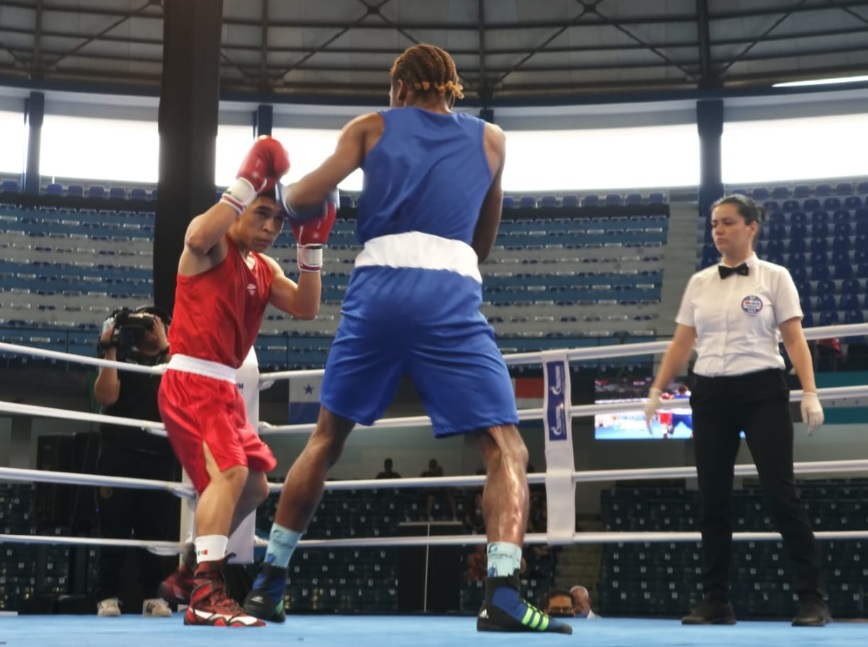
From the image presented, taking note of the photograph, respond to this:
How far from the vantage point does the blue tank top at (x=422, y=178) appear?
239cm

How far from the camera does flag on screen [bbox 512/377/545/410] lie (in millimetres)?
13453

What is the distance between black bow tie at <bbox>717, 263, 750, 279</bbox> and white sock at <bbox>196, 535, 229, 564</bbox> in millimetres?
1679

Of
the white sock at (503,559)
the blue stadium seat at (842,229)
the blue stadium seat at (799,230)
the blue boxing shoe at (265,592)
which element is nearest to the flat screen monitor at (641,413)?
the blue stadium seat at (799,230)

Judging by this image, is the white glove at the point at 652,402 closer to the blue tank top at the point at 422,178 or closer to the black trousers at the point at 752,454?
the black trousers at the point at 752,454

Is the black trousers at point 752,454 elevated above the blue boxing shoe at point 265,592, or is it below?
above

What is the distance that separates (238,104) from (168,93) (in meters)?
11.8

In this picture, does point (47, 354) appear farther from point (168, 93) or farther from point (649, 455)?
point (649, 455)

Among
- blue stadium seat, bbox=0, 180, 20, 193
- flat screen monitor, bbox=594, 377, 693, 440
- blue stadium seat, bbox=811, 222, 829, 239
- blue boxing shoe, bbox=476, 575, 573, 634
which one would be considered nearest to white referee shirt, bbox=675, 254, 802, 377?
blue boxing shoe, bbox=476, 575, 573, 634

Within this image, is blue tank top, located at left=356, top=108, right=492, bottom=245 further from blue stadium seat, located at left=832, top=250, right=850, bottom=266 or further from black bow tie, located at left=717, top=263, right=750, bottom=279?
blue stadium seat, located at left=832, top=250, right=850, bottom=266

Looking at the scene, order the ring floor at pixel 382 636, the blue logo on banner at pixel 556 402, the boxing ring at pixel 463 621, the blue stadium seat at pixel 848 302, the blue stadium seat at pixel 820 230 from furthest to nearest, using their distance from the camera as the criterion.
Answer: the blue stadium seat at pixel 820 230
the blue stadium seat at pixel 848 302
the blue logo on banner at pixel 556 402
the boxing ring at pixel 463 621
the ring floor at pixel 382 636

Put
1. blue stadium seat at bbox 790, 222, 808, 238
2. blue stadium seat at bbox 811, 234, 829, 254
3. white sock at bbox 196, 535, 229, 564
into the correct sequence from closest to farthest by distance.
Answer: white sock at bbox 196, 535, 229, 564
blue stadium seat at bbox 811, 234, 829, 254
blue stadium seat at bbox 790, 222, 808, 238

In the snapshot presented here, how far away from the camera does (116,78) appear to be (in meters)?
16.0

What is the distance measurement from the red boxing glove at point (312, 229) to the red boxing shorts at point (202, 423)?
406 millimetres

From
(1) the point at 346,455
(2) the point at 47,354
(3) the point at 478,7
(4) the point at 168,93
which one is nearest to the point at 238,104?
(3) the point at 478,7
